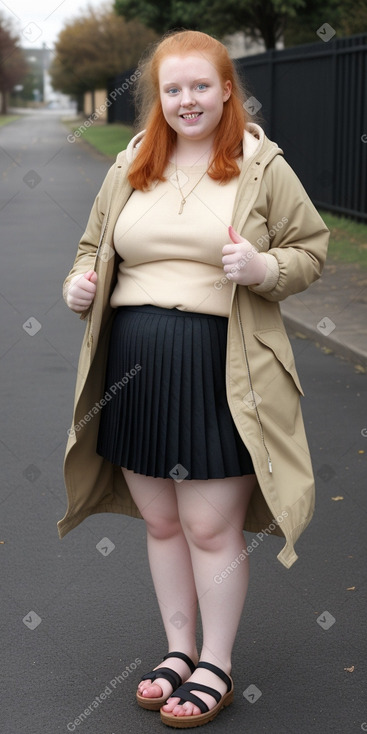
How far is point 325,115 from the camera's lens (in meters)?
17.1

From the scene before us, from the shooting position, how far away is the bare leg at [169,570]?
3357 mm

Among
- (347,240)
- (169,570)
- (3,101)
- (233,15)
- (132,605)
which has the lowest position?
(3,101)

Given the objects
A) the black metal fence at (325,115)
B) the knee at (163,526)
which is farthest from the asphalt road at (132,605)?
the black metal fence at (325,115)

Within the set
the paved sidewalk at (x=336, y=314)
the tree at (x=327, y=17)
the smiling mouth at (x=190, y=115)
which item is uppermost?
the smiling mouth at (x=190, y=115)

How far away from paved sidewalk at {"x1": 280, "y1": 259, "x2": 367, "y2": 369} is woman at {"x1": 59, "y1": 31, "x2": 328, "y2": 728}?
4.98 m

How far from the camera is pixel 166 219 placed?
123 inches

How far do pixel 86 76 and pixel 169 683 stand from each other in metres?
61.3

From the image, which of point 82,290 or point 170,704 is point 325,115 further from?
point 170,704

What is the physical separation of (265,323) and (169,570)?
0.83 meters

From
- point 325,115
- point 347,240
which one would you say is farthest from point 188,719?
point 325,115

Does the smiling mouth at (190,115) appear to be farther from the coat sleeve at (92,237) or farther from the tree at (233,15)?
the tree at (233,15)

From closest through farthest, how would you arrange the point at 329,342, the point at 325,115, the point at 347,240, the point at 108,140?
the point at 329,342, the point at 347,240, the point at 325,115, the point at 108,140

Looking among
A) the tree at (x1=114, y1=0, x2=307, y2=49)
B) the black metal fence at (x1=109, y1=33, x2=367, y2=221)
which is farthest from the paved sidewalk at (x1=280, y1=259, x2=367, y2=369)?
the tree at (x1=114, y1=0, x2=307, y2=49)

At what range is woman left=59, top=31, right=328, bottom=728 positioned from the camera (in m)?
3.09
